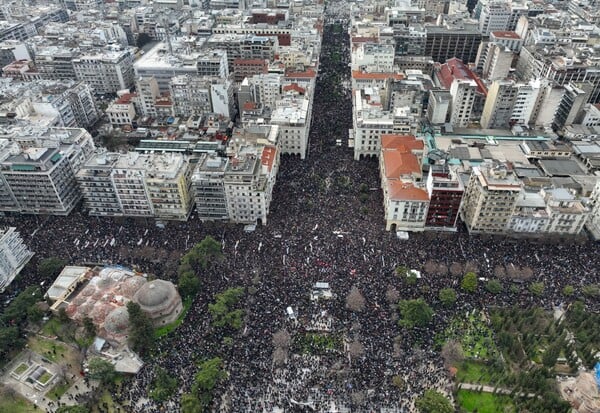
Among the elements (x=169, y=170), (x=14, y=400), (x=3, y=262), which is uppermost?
(x=169, y=170)

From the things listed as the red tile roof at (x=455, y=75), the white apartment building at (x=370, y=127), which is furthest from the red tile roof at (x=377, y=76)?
the white apartment building at (x=370, y=127)

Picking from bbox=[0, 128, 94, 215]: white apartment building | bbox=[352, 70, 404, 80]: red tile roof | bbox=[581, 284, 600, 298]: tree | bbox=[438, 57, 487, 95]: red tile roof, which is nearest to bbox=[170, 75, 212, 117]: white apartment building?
bbox=[0, 128, 94, 215]: white apartment building

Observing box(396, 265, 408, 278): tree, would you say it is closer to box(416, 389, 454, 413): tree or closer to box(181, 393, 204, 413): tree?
box(416, 389, 454, 413): tree

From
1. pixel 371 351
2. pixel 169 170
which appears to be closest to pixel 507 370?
pixel 371 351

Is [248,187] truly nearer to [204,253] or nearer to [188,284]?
[204,253]

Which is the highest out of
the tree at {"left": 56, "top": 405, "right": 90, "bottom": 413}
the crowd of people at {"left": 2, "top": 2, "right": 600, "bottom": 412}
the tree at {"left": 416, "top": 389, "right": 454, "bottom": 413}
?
the tree at {"left": 416, "top": 389, "right": 454, "bottom": 413}

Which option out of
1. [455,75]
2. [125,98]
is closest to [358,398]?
[455,75]

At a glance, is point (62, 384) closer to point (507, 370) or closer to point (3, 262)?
point (3, 262)
